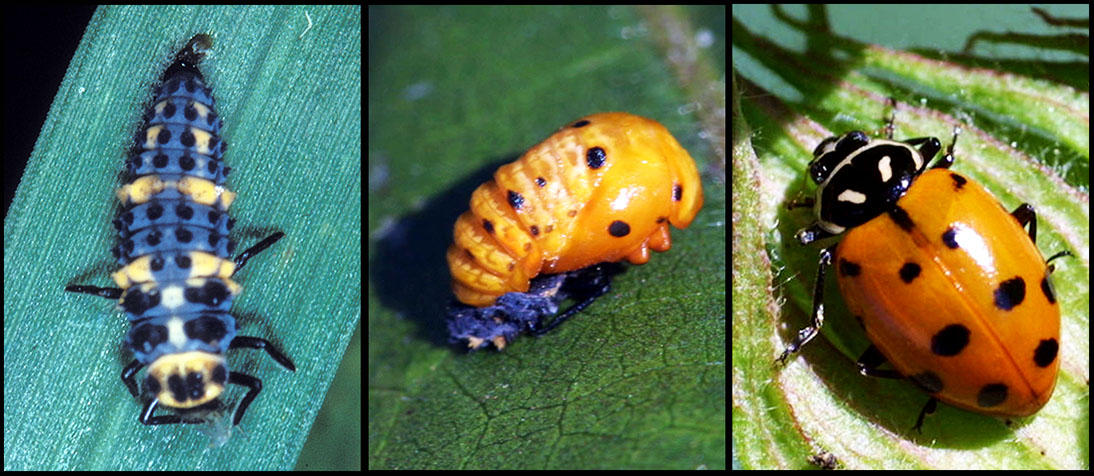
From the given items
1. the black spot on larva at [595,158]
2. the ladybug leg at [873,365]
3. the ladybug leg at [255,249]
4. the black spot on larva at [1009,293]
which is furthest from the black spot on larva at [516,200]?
the black spot on larva at [1009,293]

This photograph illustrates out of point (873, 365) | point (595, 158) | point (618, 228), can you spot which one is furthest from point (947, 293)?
point (595, 158)

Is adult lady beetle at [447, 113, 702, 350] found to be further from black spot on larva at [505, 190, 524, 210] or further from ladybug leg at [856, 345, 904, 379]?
ladybug leg at [856, 345, 904, 379]

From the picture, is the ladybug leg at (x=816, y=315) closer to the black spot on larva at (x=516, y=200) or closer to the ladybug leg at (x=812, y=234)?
the ladybug leg at (x=812, y=234)

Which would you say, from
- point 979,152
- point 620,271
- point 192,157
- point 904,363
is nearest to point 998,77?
point 979,152

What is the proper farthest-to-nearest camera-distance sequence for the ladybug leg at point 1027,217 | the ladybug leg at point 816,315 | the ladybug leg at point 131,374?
the ladybug leg at point 131,374
the ladybug leg at point 1027,217
the ladybug leg at point 816,315

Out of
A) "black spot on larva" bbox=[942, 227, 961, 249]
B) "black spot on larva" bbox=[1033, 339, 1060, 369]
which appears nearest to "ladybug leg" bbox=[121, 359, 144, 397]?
"black spot on larva" bbox=[942, 227, 961, 249]

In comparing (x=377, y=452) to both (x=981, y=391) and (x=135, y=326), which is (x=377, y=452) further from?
(x=981, y=391)

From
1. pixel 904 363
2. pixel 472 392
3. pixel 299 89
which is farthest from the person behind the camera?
pixel 299 89
